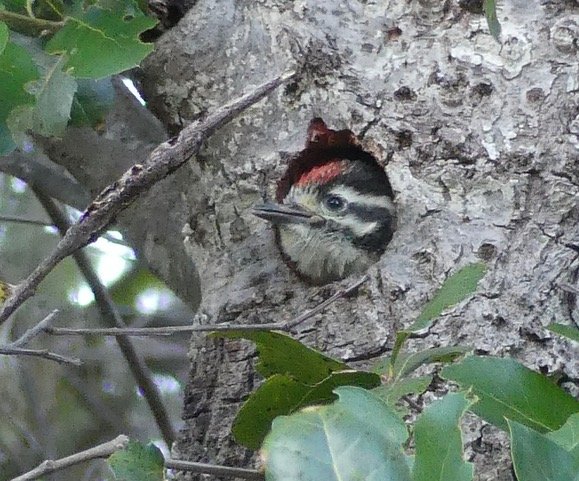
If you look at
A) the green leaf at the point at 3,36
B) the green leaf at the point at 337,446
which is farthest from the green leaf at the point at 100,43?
the green leaf at the point at 337,446

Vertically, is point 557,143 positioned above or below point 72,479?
above

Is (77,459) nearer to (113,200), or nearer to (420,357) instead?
(113,200)

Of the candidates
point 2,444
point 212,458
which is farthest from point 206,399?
point 2,444

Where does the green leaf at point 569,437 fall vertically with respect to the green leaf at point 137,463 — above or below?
above

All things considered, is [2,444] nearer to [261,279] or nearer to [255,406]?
[261,279]

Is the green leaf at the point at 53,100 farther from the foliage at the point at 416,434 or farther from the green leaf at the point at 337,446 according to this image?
the green leaf at the point at 337,446

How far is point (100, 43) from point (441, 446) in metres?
1.42

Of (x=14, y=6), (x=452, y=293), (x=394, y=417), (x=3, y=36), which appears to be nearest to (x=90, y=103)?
(x=14, y=6)

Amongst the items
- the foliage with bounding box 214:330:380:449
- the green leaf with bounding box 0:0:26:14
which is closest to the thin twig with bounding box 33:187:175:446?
the green leaf with bounding box 0:0:26:14

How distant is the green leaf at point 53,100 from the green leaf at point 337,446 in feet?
3.90

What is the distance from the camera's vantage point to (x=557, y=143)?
8.46 feet

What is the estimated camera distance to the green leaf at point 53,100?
243cm

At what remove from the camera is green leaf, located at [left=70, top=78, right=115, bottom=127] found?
2.78 m

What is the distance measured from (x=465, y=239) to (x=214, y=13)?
1.04 m
